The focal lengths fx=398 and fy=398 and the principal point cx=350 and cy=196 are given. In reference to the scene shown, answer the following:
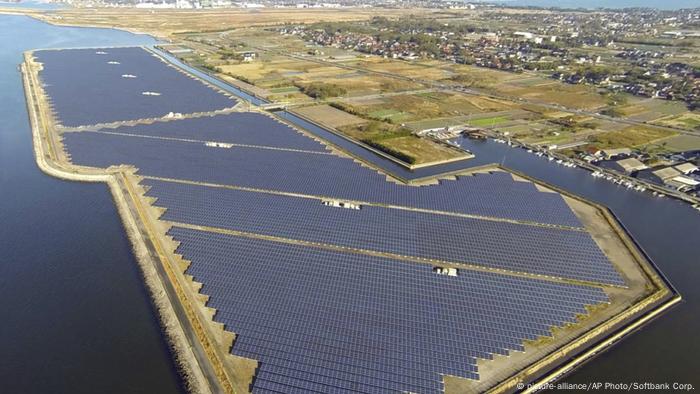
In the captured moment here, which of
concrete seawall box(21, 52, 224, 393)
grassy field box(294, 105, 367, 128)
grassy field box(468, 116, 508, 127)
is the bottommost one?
concrete seawall box(21, 52, 224, 393)

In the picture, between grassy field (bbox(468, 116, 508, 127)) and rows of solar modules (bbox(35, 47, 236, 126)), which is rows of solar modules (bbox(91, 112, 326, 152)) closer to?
rows of solar modules (bbox(35, 47, 236, 126))

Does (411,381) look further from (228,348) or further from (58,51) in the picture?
(58,51)

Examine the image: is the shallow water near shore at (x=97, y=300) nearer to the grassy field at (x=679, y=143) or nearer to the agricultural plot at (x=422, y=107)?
the grassy field at (x=679, y=143)

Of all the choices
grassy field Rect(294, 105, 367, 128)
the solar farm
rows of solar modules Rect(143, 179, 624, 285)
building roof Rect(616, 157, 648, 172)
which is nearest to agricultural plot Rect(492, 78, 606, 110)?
building roof Rect(616, 157, 648, 172)

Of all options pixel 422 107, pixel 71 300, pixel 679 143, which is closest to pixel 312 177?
pixel 71 300

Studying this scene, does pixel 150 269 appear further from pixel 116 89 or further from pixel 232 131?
pixel 116 89

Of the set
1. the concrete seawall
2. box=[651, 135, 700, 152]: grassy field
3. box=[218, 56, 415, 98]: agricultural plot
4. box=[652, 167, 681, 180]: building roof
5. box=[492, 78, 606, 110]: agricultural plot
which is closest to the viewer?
the concrete seawall

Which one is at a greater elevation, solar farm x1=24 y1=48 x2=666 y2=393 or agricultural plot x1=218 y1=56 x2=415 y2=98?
agricultural plot x1=218 y1=56 x2=415 y2=98
